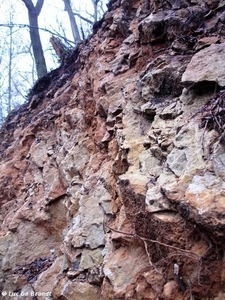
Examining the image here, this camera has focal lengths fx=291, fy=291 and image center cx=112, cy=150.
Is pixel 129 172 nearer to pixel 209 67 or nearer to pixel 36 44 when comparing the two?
pixel 209 67

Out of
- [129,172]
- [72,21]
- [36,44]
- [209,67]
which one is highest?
[72,21]

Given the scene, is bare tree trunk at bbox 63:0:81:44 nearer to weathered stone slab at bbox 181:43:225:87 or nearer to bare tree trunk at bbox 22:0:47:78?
bare tree trunk at bbox 22:0:47:78

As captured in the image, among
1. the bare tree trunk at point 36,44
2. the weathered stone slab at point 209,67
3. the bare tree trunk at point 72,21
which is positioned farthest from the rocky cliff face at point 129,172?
the bare tree trunk at point 72,21

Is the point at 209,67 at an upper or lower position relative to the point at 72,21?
lower

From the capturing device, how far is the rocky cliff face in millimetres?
2111

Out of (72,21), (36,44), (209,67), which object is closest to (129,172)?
(209,67)

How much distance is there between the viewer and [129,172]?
296cm

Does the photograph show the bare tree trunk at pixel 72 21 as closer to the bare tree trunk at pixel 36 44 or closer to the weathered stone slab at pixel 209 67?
the bare tree trunk at pixel 36 44

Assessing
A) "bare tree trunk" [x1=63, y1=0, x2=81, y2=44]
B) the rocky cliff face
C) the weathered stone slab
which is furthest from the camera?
"bare tree trunk" [x1=63, y1=0, x2=81, y2=44]

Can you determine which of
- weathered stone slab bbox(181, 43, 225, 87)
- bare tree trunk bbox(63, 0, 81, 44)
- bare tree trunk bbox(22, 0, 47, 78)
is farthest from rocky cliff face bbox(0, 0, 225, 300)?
bare tree trunk bbox(63, 0, 81, 44)

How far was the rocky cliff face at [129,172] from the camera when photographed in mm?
2111

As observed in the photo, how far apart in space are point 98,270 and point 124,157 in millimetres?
1241

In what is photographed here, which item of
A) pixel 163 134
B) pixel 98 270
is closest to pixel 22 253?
pixel 98 270

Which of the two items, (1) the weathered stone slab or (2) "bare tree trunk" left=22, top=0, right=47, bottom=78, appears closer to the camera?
(1) the weathered stone slab
